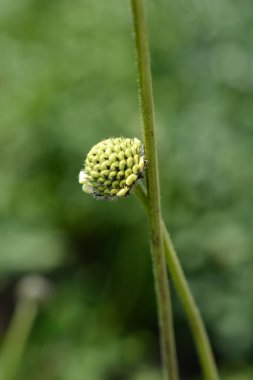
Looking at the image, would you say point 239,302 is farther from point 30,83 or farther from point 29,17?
point 29,17

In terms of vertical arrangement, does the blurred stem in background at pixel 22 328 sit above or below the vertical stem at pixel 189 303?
above

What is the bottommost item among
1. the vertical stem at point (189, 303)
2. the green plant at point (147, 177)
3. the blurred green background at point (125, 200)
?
the vertical stem at point (189, 303)

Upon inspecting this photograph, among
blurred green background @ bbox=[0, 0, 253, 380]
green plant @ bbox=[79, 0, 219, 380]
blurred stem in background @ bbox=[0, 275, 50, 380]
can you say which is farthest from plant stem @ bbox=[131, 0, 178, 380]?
blurred green background @ bbox=[0, 0, 253, 380]

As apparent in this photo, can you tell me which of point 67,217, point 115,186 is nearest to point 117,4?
point 67,217

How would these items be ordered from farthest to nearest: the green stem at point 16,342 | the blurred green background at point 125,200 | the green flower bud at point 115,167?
the blurred green background at point 125,200
the green stem at point 16,342
the green flower bud at point 115,167

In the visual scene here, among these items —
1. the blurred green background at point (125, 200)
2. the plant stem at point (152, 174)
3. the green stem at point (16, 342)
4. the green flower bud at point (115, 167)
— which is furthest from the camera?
the blurred green background at point (125, 200)

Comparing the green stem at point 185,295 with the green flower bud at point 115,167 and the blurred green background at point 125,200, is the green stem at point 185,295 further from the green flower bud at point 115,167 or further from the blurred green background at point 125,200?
the blurred green background at point 125,200

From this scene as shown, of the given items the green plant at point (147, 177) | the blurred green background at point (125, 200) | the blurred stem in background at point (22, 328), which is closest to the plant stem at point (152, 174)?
the green plant at point (147, 177)
